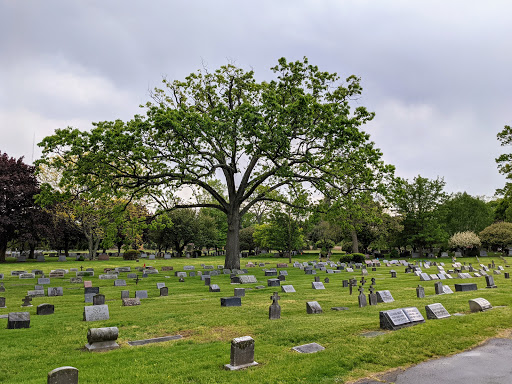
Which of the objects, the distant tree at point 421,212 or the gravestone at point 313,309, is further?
the distant tree at point 421,212

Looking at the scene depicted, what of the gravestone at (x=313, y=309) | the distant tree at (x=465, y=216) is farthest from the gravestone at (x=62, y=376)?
the distant tree at (x=465, y=216)

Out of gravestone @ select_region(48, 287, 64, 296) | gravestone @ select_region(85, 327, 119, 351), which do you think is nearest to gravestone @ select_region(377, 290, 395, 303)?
gravestone @ select_region(85, 327, 119, 351)

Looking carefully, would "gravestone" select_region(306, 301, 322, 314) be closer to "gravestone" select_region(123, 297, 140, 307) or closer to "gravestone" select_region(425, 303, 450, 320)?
"gravestone" select_region(425, 303, 450, 320)

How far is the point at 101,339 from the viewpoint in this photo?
849cm

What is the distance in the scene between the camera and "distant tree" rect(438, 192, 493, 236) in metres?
64.2

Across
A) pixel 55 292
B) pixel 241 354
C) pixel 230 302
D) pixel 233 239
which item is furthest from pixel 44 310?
pixel 233 239

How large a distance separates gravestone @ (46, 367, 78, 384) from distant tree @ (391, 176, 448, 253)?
57.1 metres

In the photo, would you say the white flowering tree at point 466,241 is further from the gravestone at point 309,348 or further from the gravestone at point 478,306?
the gravestone at point 309,348

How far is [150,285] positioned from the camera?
2169 centimetres

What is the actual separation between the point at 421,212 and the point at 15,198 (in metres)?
58.1

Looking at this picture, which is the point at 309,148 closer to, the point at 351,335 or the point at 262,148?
the point at 262,148

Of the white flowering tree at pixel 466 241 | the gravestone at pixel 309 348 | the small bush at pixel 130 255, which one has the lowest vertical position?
the small bush at pixel 130 255

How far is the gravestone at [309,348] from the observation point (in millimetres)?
7859

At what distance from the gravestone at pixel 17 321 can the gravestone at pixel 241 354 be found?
7.10 metres
